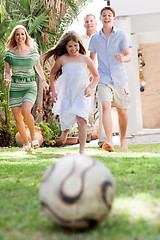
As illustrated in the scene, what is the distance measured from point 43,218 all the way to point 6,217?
0.74 feet

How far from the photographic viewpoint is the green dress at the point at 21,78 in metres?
7.04

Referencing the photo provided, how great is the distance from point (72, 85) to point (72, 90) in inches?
2.8

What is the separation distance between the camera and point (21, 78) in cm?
716

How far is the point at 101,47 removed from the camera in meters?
6.72

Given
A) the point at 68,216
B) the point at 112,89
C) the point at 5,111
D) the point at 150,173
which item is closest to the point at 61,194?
the point at 68,216

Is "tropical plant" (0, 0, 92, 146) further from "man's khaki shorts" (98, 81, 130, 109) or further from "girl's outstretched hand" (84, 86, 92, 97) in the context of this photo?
"girl's outstretched hand" (84, 86, 92, 97)

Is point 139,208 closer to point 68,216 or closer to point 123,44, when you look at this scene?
point 68,216

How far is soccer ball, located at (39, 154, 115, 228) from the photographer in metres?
2.13

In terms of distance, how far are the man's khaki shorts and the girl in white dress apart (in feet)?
2.39

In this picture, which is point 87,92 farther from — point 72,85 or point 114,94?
point 114,94

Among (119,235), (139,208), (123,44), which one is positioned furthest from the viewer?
(123,44)

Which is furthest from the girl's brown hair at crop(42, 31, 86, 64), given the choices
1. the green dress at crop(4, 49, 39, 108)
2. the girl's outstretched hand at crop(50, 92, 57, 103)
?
the green dress at crop(4, 49, 39, 108)

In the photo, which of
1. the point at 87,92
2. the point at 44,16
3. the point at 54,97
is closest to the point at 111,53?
the point at 87,92

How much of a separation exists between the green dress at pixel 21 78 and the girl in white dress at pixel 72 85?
124cm
